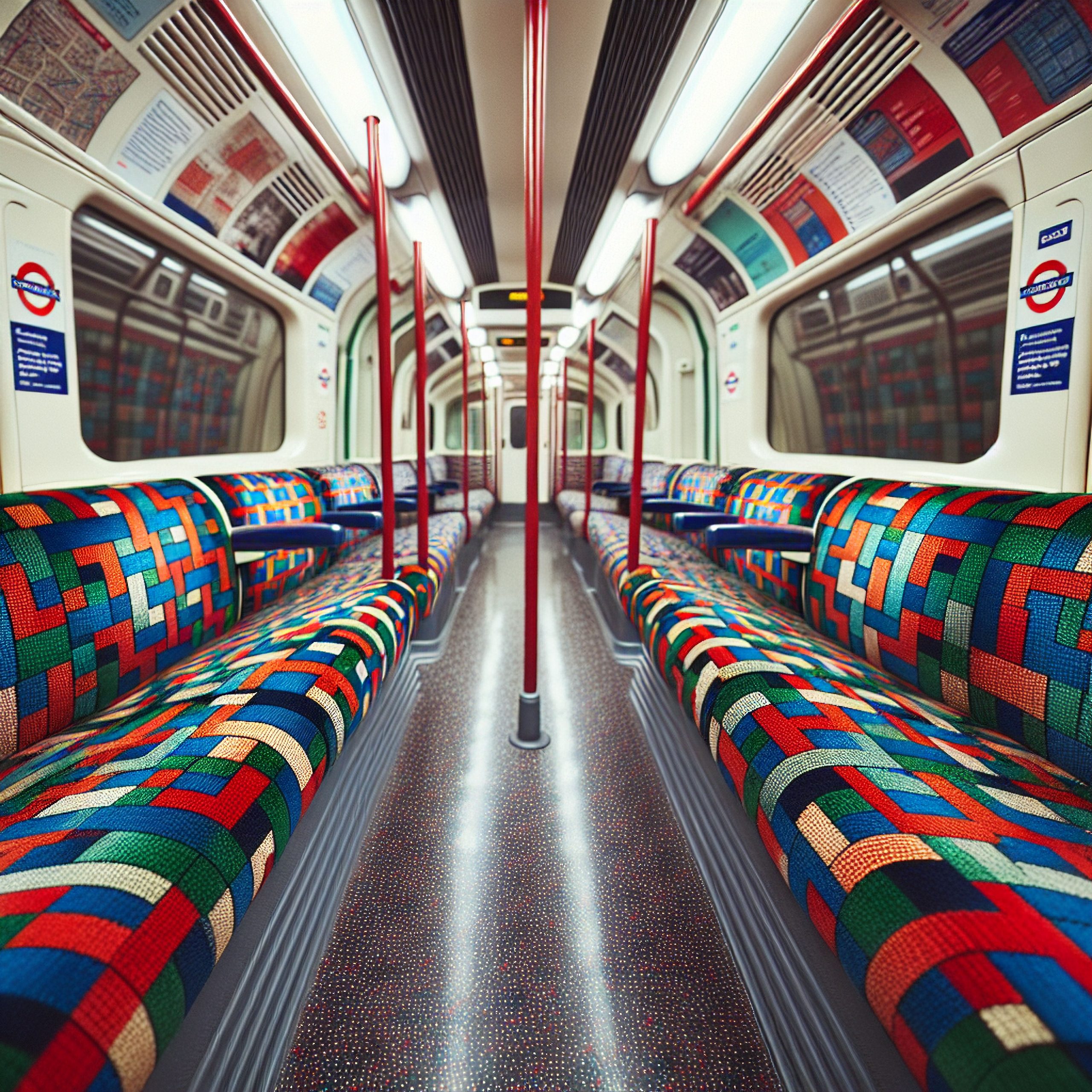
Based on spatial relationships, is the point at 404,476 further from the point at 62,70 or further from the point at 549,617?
the point at 62,70

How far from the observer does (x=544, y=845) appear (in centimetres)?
149

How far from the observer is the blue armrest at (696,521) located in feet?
7.54

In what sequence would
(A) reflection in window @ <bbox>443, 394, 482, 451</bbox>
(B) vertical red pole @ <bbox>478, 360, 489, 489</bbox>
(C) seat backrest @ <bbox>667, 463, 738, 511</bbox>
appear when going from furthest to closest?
(A) reflection in window @ <bbox>443, 394, 482, 451</bbox>
(B) vertical red pole @ <bbox>478, 360, 489, 489</bbox>
(C) seat backrest @ <bbox>667, 463, 738, 511</bbox>

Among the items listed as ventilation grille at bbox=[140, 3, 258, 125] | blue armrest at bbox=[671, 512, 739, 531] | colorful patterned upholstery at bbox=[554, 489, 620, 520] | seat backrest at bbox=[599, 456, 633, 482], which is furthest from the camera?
seat backrest at bbox=[599, 456, 633, 482]

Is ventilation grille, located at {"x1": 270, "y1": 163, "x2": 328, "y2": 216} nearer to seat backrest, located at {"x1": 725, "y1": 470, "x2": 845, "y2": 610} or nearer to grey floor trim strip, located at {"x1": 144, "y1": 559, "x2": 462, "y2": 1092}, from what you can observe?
grey floor trim strip, located at {"x1": 144, "y1": 559, "x2": 462, "y2": 1092}

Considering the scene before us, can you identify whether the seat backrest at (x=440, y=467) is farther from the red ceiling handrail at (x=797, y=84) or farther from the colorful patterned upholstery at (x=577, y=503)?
the red ceiling handrail at (x=797, y=84)

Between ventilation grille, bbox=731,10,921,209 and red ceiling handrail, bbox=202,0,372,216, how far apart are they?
79.8 inches

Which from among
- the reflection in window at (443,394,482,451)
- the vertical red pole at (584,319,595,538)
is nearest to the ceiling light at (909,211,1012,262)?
the vertical red pole at (584,319,595,538)

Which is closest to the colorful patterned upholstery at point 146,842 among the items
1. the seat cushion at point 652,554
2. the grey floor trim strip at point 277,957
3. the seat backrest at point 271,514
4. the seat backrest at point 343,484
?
the grey floor trim strip at point 277,957

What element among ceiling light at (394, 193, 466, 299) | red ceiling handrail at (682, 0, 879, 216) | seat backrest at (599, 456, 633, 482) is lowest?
seat backrest at (599, 456, 633, 482)

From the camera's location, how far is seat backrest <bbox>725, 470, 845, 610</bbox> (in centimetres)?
231

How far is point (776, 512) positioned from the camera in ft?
9.01

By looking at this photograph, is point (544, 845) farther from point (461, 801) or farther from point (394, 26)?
point (394, 26)

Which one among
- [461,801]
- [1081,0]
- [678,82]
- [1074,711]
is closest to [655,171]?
[678,82]
